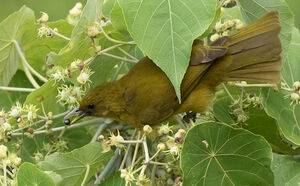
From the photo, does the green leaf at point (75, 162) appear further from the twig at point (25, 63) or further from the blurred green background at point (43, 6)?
the blurred green background at point (43, 6)

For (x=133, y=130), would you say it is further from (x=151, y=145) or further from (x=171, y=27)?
(x=171, y=27)

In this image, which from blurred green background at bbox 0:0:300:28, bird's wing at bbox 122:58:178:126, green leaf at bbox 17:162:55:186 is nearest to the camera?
green leaf at bbox 17:162:55:186

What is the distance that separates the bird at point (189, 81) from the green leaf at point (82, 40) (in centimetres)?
29

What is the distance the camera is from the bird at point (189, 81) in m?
2.79

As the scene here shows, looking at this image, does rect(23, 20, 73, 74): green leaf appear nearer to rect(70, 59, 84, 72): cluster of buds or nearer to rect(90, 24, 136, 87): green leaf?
rect(90, 24, 136, 87): green leaf

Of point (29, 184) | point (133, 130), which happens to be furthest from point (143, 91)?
point (29, 184)

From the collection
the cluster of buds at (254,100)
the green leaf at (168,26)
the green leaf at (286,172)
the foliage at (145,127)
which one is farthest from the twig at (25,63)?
the green leaf at (286,172)

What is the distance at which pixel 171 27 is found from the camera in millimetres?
2377

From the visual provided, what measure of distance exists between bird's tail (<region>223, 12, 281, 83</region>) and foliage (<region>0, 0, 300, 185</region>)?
0.17ft

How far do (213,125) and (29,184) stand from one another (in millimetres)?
814

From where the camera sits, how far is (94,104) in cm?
296

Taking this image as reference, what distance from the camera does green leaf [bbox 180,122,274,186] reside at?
2.41m

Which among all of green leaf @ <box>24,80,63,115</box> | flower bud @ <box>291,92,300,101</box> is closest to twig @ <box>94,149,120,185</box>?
green leaf @ <box>24,80,63,115</box>

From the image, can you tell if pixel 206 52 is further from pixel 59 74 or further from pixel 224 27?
pixel 59 74
